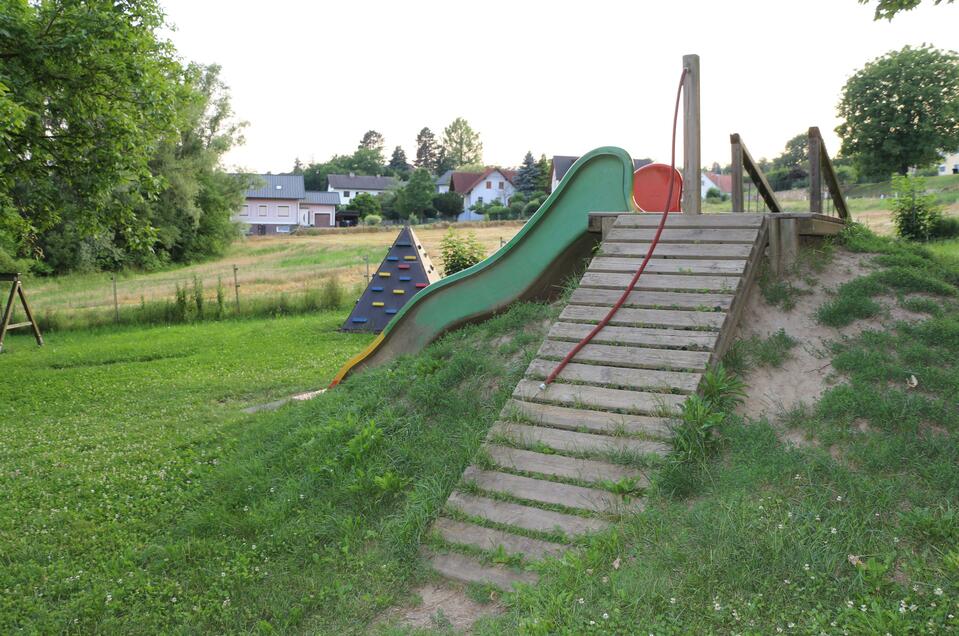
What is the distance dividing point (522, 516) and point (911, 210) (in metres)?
15.9

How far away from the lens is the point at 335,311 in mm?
20078

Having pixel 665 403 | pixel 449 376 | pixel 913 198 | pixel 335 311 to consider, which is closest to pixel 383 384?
pixel 449 376

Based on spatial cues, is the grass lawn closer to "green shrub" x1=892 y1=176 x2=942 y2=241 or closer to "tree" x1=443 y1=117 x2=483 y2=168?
"green shrub" x1=892 y1=176 x2=942 y2=241

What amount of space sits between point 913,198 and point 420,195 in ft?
176

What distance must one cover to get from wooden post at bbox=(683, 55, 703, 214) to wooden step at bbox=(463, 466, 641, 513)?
3.28 metres

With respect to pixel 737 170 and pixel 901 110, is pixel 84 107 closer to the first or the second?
pixel 737 170

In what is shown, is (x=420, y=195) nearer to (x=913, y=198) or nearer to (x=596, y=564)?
(x=913, y=198)

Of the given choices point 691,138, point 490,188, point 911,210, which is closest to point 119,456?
point 691,138

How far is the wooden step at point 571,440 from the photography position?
4789 mm

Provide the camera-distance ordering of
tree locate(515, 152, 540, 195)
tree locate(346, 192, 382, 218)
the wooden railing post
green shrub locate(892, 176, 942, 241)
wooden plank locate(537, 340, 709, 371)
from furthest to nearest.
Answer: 1. tree locate(346, 192, 382, 218)
2. tree locate(515, 152, 540, 195)
3. green shrub locate(892, 176, 942, 241)
4. the wooden railing post
5. wooden plank locate(537, 340, 709, 371)

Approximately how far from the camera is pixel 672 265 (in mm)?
6367

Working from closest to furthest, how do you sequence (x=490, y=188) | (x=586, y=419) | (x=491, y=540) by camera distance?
(x=491, y=540) → (x=586, y=419) → (x=490, y=188)

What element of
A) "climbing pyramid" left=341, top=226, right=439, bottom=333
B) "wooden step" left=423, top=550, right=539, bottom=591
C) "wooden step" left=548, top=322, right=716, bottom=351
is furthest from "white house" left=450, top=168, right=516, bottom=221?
"wooden step" left=423, top=550, right=539, bottom=591

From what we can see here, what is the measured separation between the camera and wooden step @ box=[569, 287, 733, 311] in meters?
5.76
